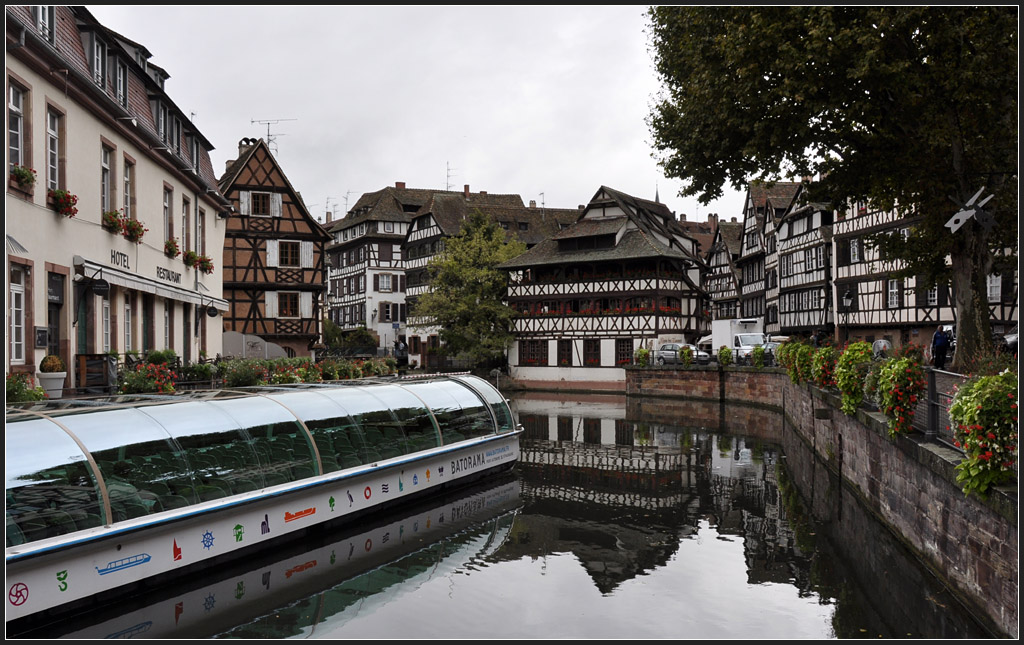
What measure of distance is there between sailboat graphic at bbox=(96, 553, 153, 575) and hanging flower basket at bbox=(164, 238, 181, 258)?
48.8ft

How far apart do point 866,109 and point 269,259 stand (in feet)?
102

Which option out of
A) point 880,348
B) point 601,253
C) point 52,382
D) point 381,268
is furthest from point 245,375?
point 381,268

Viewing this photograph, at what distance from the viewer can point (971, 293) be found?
699 inches

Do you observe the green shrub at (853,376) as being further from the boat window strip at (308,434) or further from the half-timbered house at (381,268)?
the half-timbered house at (381,268)

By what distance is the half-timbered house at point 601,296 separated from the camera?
160 feet

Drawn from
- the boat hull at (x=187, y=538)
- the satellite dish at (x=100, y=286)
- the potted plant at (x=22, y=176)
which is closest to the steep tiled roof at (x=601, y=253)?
the satellite dish at (x=100, y=286)

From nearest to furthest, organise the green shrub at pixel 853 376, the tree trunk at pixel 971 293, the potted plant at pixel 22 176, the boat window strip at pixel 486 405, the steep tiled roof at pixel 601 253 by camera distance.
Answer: the potted plant at pixel 22 176
the green shrub at pixel 853 376
the boat window strip at pixel 486 405
the tree trunk at pixel 971 293
the steep tiled roof at pixel 601 253

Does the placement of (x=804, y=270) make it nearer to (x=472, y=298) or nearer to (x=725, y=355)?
(x=725, y=355)

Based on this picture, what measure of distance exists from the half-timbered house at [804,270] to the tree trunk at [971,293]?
2699cm

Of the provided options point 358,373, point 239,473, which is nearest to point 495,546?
point 239,473

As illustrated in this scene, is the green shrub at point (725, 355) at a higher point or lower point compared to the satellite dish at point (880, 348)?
lower

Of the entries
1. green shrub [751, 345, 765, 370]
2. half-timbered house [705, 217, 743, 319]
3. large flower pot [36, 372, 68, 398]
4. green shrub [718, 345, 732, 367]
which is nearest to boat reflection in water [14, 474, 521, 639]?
large flower pot [36, 372, 68, 398]

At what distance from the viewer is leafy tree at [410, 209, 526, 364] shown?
52906mm

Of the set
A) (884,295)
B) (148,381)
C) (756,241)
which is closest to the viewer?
(148,381)
